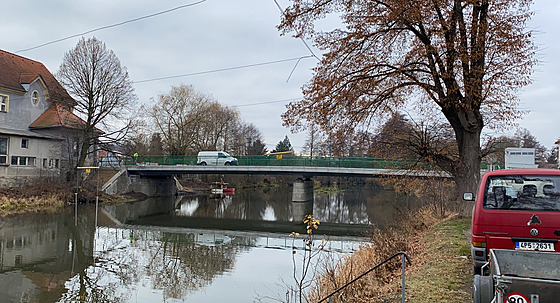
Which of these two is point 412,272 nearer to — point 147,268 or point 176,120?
point 147,268

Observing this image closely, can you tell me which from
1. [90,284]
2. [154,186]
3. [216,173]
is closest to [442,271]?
[90,284]

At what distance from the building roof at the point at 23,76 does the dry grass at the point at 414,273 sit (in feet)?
104

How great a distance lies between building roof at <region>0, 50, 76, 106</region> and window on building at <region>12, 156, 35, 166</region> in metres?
5.45

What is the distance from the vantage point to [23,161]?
32.8m

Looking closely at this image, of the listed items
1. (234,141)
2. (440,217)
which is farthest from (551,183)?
(234,141)

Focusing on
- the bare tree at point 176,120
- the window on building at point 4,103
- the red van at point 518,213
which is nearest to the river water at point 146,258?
the red van at point 518,213

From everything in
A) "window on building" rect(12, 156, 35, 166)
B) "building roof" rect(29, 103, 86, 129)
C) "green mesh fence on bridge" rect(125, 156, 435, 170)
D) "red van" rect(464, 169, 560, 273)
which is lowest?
"red van" rect(464, 169, 560, 273)

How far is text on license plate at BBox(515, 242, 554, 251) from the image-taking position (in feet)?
19.1

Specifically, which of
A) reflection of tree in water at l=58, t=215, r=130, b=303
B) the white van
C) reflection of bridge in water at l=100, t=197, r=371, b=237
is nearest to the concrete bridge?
the white van

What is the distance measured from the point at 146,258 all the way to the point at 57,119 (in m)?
25.8

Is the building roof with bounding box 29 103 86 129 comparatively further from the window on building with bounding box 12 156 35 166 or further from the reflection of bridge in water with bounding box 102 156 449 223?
the reflection of bridge in water with bounding box 102 156 449 223

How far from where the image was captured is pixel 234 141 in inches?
2458

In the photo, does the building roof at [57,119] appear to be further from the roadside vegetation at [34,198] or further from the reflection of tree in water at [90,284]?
the reflection of tree in water at [90,284]

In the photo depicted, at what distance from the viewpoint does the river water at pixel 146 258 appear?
10.5m
